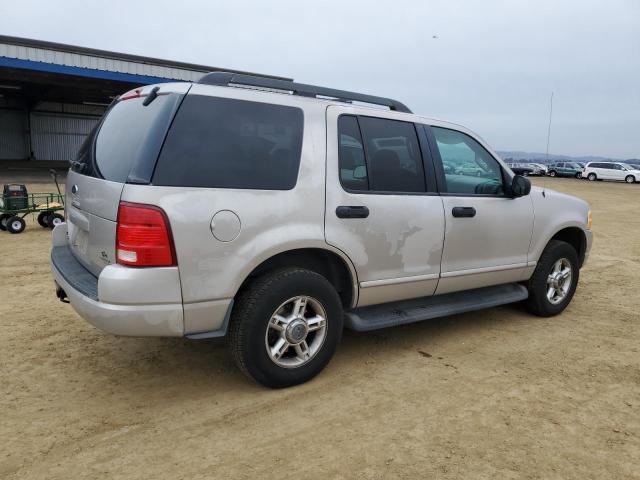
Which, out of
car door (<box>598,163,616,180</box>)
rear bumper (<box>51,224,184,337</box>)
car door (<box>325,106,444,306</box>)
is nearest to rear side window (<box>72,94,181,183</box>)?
rear bumper (<box>51,224,184,337</box>)

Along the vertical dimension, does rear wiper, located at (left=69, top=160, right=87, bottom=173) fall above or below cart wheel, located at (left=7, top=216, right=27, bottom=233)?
above

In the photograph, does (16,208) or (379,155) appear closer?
(379,155)

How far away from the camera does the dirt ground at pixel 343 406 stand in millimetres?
2650

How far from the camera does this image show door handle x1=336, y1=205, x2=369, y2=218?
3.51 meters

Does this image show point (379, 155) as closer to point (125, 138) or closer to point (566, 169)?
point (125, 138)

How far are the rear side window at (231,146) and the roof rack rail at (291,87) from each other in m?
0.21

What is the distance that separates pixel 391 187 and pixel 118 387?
236 cm

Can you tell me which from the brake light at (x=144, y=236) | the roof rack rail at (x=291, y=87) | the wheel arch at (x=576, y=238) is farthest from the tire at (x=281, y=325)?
the wheel arch at (x=576, y=238)

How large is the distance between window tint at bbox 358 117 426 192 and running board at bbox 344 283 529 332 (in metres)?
0.92

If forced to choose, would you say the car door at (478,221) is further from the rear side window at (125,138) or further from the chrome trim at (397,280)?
the rear side window at (125,138)

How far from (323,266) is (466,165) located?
65.7 inches

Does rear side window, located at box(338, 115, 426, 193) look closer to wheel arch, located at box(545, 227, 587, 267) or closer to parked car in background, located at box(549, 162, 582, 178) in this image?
wheel arch, located at box(545, 227, 587, 267)

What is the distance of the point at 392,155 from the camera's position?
392cm

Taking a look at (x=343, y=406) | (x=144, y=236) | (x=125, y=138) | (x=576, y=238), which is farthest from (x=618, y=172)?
(x=144, y=236)
